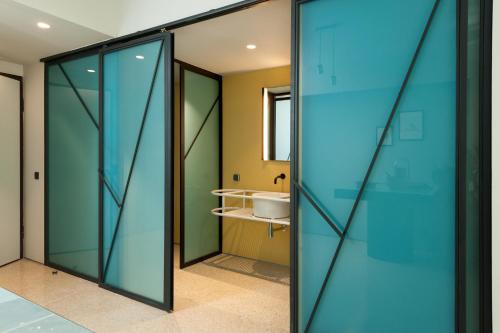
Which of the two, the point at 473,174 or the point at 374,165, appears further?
the point at 374,165

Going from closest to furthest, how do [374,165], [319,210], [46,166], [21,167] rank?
[374,165]
[319,210]
[46,166]
[21,167]

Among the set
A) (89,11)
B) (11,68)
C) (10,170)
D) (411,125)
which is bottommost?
(10,170)

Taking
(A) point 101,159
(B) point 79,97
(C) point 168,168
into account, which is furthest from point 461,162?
(B) point 79,97

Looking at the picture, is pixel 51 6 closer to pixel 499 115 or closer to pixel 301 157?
pixel 301 157

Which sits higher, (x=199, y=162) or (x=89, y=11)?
(x=89, y=11)

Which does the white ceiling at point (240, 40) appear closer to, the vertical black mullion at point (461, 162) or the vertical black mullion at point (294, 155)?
the vertical black mullion at point (294, 155)

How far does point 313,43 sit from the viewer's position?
6.97 ft

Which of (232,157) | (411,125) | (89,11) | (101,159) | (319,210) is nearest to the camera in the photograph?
(411,125)

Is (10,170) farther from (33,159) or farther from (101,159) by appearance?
(101,159)

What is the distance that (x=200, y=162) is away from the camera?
4191mm

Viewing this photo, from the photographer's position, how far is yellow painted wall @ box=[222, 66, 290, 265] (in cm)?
402

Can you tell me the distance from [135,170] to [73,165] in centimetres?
105

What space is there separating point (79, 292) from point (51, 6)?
2504 millimetres

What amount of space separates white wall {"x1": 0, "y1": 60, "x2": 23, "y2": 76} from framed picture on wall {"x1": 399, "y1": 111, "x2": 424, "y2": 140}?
4.36 m
